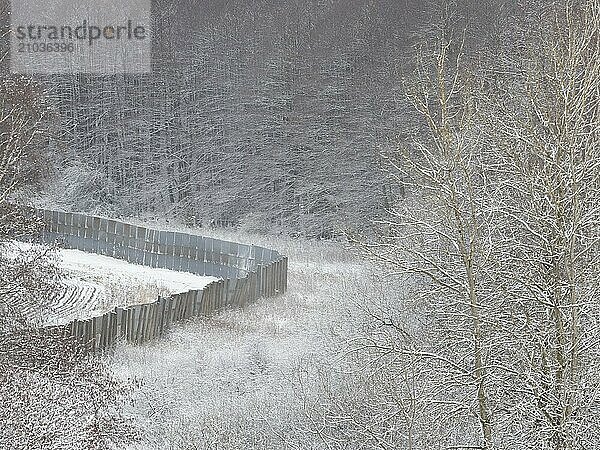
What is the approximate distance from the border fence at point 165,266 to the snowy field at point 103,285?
0.57 m

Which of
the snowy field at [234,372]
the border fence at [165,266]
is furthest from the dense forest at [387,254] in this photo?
the border fence at [165,266]

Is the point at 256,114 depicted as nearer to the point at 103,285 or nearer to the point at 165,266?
the point at 165,266

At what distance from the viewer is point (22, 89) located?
17.5m

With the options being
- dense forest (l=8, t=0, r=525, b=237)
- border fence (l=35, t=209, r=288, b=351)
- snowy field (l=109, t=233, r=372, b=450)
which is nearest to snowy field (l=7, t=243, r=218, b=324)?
border fence (l=35, t=209, r=288, b=351)

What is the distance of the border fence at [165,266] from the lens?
19438 millimetres

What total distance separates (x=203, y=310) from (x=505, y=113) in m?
14.9

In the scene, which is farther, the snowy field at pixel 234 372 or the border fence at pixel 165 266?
the border fence at pixel 165 266

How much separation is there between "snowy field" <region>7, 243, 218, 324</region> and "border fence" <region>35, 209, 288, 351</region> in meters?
0.57

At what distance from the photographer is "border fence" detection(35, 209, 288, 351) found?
19438 mm

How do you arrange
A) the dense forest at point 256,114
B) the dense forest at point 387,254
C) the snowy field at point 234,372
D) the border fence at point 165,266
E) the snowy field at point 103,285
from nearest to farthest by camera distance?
1. the dense forest at point 387,254
2. the snowy field at point 234,372
3. the border fence at point 165,266
4. the snowy field at point 103,285
5. the dense forest at point 256,114

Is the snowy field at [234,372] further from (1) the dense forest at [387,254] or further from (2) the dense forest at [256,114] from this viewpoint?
(2) the dense forest at [256,114]

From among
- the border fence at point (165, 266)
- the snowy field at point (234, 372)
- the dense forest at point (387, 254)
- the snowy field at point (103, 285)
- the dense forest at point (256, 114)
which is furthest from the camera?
the dense forest at point (256, 114)

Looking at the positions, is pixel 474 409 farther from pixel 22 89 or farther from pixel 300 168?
pixel 300 168

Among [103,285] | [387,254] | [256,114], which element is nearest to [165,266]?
[103,285]
